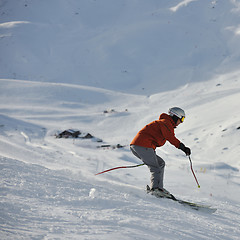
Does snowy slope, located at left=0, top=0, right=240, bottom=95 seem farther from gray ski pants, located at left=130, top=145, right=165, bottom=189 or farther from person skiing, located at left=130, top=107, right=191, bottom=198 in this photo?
gray ski pants, located at left=130, top=145, right=165, bottom=189

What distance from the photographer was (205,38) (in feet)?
114

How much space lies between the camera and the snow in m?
3.44

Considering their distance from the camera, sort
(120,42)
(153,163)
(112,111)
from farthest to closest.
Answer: (120,42)
(112,111)
(153,163)

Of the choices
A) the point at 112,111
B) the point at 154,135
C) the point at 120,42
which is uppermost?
the point at 120,42

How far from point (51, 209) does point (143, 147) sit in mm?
2141

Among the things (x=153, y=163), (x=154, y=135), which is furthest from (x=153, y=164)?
(x=154, y=135)

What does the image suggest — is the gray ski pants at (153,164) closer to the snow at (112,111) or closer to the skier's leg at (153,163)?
the skier's leg at (153,163)

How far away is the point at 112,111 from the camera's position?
22000 millimetres

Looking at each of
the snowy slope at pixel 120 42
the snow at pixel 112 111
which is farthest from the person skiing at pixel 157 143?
the snowy slope at pixel 120 42

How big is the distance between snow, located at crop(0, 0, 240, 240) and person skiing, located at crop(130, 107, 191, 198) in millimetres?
340

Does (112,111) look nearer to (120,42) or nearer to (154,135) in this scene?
(154,135)

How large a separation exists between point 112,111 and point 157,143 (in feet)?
55.8

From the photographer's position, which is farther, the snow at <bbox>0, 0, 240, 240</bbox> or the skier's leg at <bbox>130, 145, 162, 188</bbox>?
the skier's leg at <bbox>130, 145, 162, 188</bbox>

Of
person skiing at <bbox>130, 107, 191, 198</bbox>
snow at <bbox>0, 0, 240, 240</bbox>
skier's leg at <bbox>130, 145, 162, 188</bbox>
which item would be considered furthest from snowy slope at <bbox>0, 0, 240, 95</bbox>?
skier's leg at <bbox>130, 145, 162, 188</bbox>
